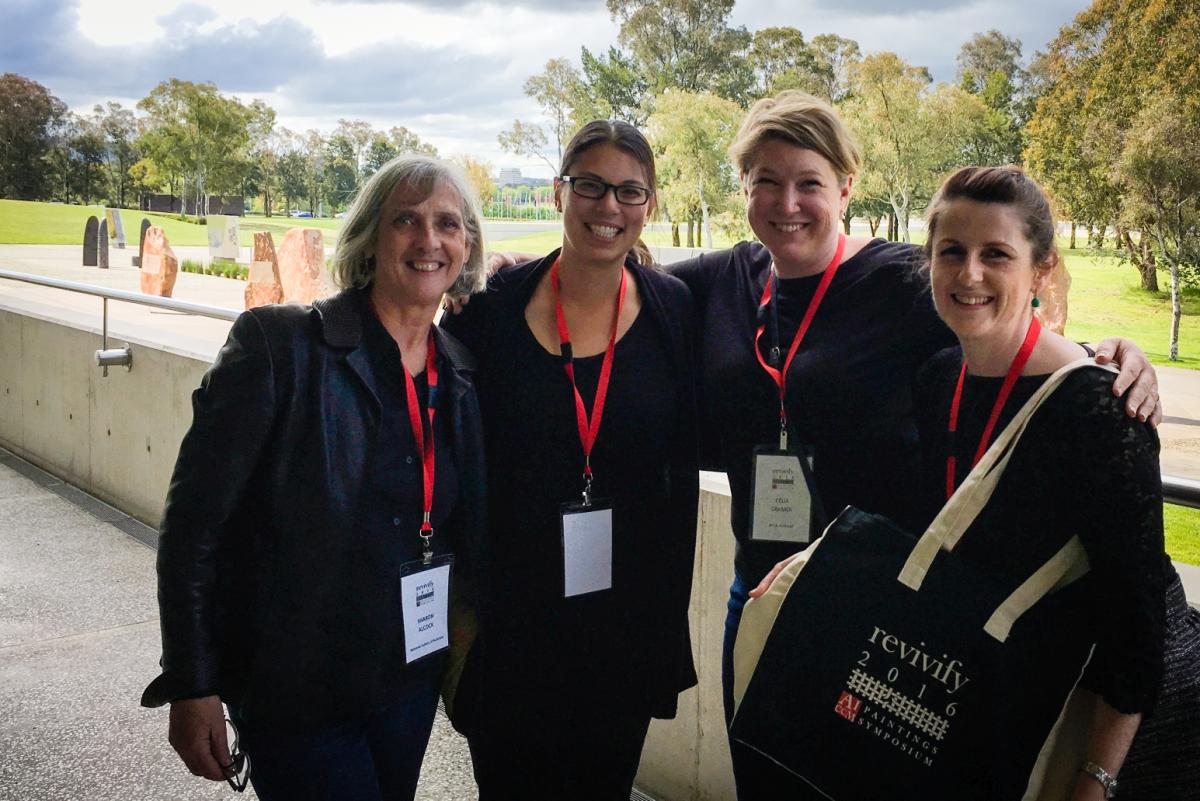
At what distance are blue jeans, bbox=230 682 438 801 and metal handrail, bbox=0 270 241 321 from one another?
2079mm

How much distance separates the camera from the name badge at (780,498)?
1857mm

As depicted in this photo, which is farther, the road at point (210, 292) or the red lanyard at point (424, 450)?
the road at point (210, 292)

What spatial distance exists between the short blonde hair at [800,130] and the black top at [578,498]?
0.37m

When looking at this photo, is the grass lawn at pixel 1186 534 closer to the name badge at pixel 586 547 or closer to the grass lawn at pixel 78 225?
the name badge at pixel 586 547

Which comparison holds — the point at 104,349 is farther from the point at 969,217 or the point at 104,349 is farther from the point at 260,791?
the point at 969,217

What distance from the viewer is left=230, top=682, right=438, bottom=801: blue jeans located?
1.63 meters

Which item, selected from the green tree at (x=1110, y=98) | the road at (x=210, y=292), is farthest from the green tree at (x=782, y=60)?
the road at (x=210, y=292)

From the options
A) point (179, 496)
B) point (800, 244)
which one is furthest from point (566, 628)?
point (800, 244)

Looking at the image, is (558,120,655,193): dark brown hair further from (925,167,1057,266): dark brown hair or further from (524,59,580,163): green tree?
(524,59,580,163): green tree

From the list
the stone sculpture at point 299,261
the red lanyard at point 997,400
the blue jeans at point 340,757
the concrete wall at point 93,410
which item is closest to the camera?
the red lanyard at point 997,400

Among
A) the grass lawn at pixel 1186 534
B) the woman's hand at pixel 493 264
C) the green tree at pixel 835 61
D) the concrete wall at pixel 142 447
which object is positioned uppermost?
the green tree at pixel 835 61

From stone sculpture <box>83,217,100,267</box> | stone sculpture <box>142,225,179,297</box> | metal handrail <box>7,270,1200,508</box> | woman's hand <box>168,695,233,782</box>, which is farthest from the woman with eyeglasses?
stone sculpture <box>142,225,179,297</box>

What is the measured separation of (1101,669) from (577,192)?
1.25m

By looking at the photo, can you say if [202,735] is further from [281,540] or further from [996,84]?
[996,84]
